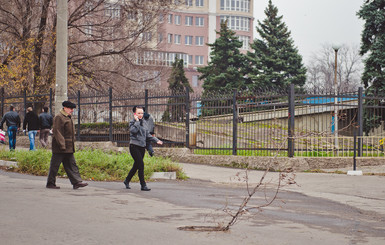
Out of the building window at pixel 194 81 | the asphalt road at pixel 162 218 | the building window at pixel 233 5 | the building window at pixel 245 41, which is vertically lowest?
the asphalt road at pixel 162 218

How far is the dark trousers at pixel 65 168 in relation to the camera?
11.9 meters

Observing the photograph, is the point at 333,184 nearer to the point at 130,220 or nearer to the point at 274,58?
the point at 130,220

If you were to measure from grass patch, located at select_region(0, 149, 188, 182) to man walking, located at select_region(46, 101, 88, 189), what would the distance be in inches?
97.0

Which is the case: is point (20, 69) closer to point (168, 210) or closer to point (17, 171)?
point (17, 171)

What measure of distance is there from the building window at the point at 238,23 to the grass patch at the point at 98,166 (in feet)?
290

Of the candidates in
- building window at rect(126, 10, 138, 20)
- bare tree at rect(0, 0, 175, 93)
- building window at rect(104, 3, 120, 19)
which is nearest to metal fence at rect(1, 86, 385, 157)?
building window at rect(126, 10, 138, 20)

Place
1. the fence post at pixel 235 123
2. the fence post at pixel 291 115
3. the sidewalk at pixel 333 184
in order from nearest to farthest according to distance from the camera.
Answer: the sidewalk at pixel 333 184 → the fence post at pixel 291 115 → the fence post at pixel 235 123

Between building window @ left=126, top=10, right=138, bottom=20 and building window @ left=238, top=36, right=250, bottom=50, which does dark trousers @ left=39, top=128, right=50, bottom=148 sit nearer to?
building window @ left=126, top=10, right=138, bottom=20

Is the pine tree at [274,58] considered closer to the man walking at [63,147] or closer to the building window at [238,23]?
the man walking at [63,147]

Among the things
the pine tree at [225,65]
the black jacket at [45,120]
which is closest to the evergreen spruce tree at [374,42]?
the black jacket at [45,120]

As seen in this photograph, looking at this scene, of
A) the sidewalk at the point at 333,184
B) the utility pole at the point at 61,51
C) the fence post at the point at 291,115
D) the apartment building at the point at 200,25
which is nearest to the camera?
the sidewalk at the point at 333,184

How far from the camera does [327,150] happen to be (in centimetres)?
1806

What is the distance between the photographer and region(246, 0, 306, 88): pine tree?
5084 centimetres

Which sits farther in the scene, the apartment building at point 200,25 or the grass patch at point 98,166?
the apartment building at point 200,25
